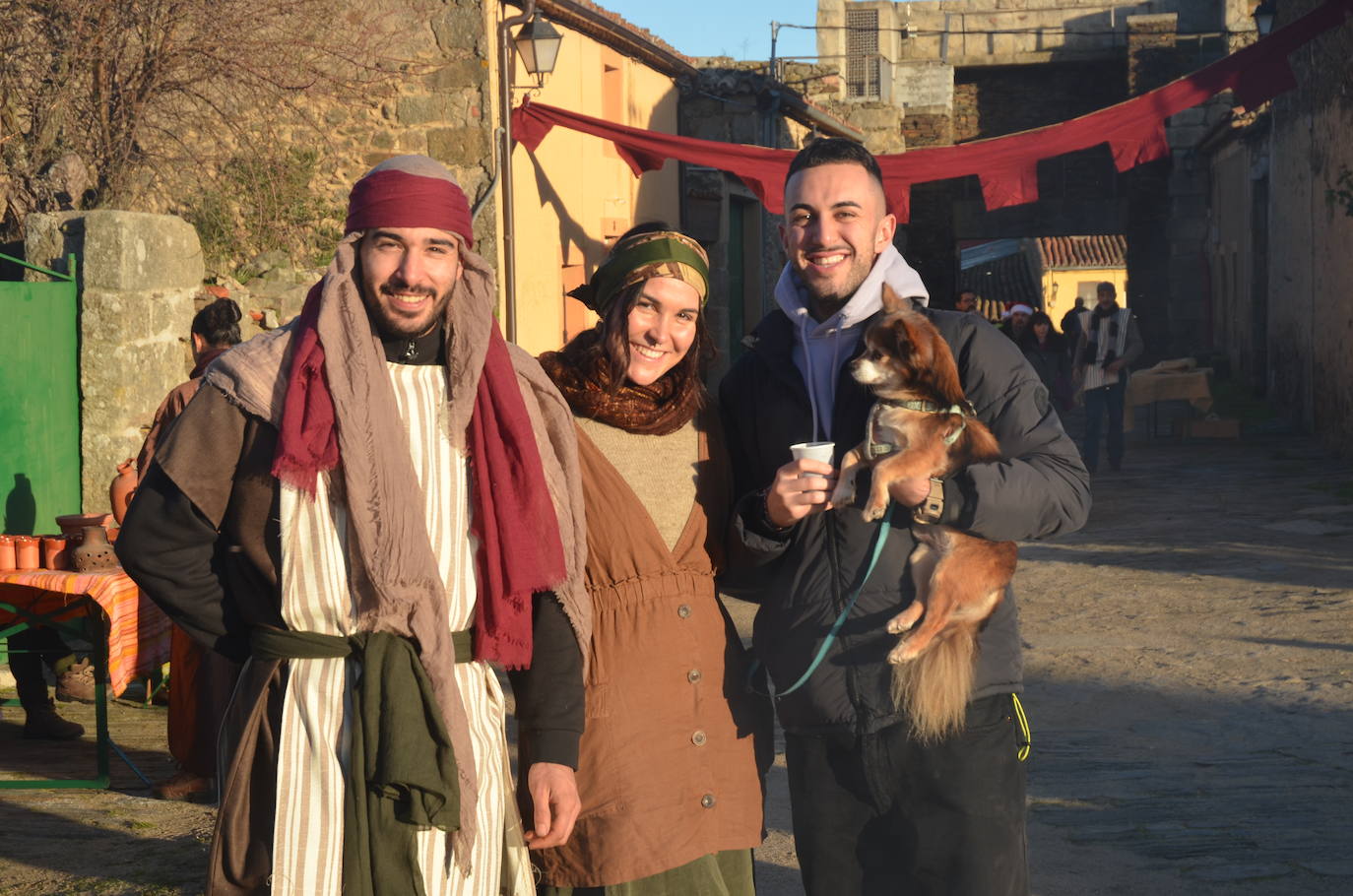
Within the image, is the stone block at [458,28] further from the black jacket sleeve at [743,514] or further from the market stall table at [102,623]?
the black jacket sleeve at [743,514]

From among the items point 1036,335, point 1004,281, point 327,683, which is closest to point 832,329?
point 327,683

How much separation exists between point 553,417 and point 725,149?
29.7 ft

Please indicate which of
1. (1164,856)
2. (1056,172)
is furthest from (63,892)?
(1056,172)

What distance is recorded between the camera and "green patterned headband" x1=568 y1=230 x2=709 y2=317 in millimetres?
2713

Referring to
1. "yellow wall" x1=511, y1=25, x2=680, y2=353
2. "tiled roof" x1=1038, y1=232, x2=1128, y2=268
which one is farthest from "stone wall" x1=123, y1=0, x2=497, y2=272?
"tiled roof" x1=1038, y1=232, x2=1128, y2=268

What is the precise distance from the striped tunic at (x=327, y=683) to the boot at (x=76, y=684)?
4989 mm

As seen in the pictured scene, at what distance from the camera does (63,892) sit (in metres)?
4.38

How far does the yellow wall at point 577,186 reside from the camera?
1276cm

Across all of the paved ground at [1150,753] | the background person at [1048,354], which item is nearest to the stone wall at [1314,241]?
the background person at [1048,354]

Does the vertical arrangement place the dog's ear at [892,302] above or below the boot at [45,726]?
above

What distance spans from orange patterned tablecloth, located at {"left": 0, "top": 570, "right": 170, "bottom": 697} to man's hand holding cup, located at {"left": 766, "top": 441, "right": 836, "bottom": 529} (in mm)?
3559

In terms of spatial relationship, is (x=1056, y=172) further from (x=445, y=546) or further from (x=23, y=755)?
(x=445, y=546)

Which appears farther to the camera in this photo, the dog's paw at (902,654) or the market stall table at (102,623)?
the market stall table at (102,623)

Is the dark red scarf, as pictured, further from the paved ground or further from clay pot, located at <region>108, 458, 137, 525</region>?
clay pot, located at <region>108, 458, 137, 525</region>
